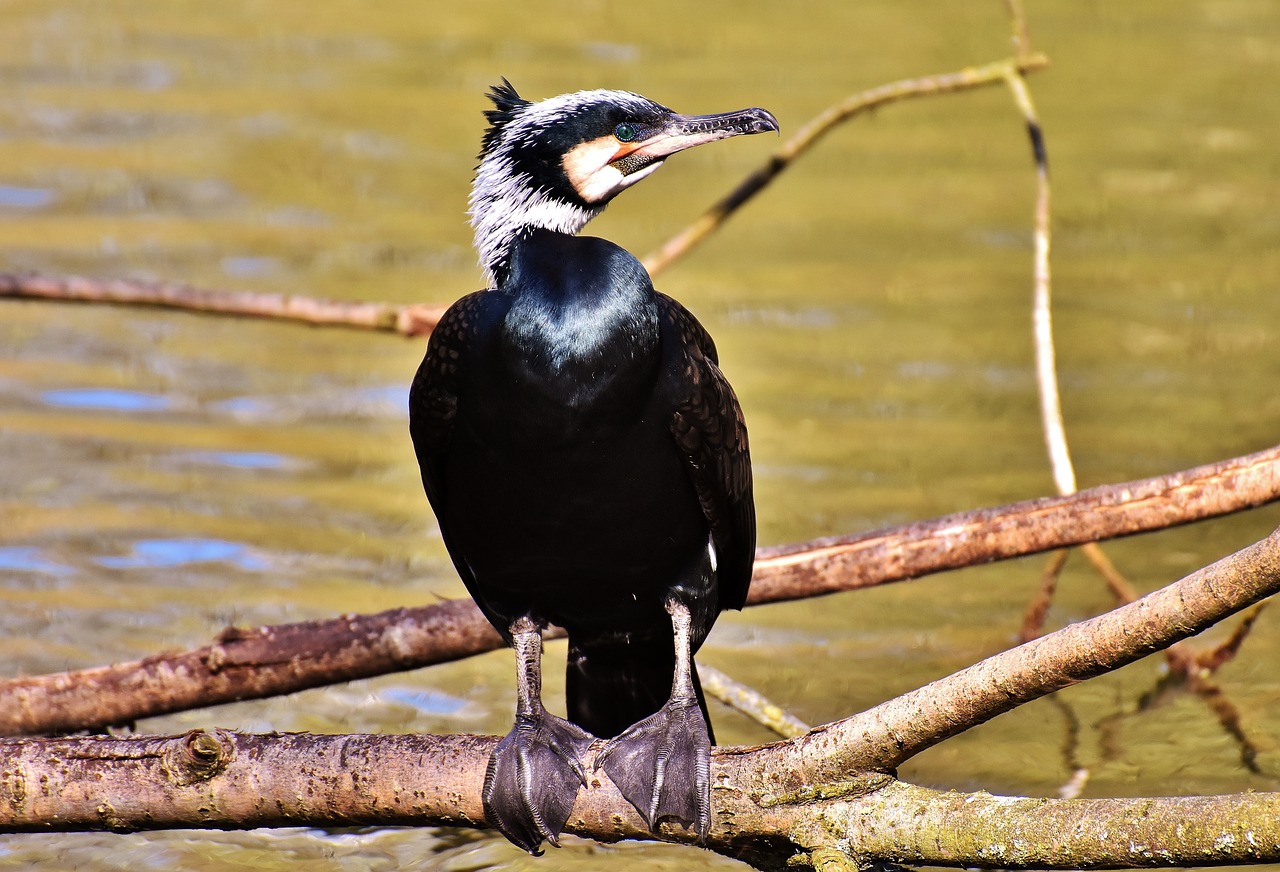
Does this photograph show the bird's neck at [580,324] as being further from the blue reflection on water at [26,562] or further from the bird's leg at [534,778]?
the blue reflection on water at [26,562]

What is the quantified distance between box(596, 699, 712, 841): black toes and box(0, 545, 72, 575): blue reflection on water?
10.9 feet

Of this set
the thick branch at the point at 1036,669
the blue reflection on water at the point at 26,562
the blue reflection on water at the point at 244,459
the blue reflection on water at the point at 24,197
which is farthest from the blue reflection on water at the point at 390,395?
the thick branch at the point at 1036,669

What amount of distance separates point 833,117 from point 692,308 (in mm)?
2922

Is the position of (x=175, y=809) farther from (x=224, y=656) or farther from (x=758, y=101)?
(x=758, y=101)

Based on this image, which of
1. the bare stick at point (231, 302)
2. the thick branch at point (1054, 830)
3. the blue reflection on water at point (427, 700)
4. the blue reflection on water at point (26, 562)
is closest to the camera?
the thick branch at point (1054, 830)

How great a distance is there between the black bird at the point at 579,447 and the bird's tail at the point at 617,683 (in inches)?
2.3

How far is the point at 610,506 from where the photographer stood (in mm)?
3537

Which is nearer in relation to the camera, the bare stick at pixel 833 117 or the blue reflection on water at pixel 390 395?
the bare stick at pixel 833 117

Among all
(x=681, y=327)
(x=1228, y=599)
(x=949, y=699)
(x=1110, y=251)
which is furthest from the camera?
(x=1110, y=251)

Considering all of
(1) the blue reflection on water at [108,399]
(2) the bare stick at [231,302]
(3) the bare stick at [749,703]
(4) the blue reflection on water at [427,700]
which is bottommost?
(4) the blue reflection on water at [427,700]

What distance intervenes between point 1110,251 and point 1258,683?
4050mm

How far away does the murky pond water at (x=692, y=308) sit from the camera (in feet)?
18.5

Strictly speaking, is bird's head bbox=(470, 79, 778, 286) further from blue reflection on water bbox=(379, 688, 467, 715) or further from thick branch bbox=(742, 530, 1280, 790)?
blue reflection on water bbox=(379, 688, 467, 715)

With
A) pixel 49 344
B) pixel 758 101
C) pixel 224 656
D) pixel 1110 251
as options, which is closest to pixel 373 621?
pixel 224 656
